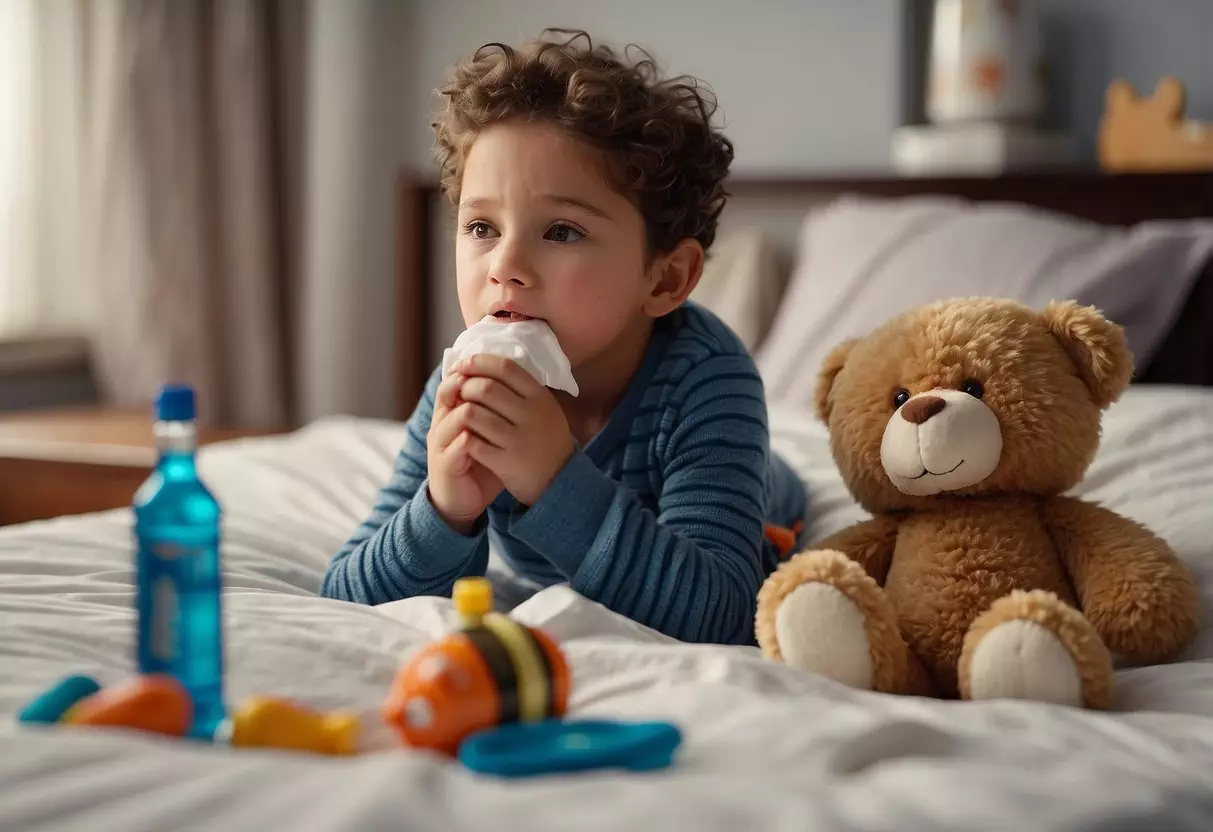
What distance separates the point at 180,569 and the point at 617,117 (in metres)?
0.65

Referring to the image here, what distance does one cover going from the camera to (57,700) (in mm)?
738

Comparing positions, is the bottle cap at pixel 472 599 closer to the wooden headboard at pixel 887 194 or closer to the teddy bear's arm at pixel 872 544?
the teddy bear's arm at pixel 872 544

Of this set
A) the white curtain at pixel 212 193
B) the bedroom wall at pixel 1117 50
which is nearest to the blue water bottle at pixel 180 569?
the bedroom wall at pixel 1117 50

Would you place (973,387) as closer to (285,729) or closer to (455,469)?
(455,469)

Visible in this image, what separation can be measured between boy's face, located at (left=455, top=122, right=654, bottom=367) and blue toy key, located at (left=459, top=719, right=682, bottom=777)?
0.51 m

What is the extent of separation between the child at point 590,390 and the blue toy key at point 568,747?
0.35 m

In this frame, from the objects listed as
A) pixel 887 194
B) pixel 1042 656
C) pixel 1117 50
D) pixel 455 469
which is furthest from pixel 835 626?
pixel 1117 50

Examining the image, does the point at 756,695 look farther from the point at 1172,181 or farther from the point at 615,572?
the point at 1172,181

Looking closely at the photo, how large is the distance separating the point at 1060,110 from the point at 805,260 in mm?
549

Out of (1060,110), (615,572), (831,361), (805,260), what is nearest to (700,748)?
(615,572)

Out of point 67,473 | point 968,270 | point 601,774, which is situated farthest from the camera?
point 67,473

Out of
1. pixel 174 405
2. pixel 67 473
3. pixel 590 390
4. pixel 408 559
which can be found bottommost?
pixel 67 473

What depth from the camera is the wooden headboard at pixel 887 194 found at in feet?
6.40

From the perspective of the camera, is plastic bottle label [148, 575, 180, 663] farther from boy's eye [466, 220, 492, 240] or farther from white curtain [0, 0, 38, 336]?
white curtain [0, 0, 38, 336]
